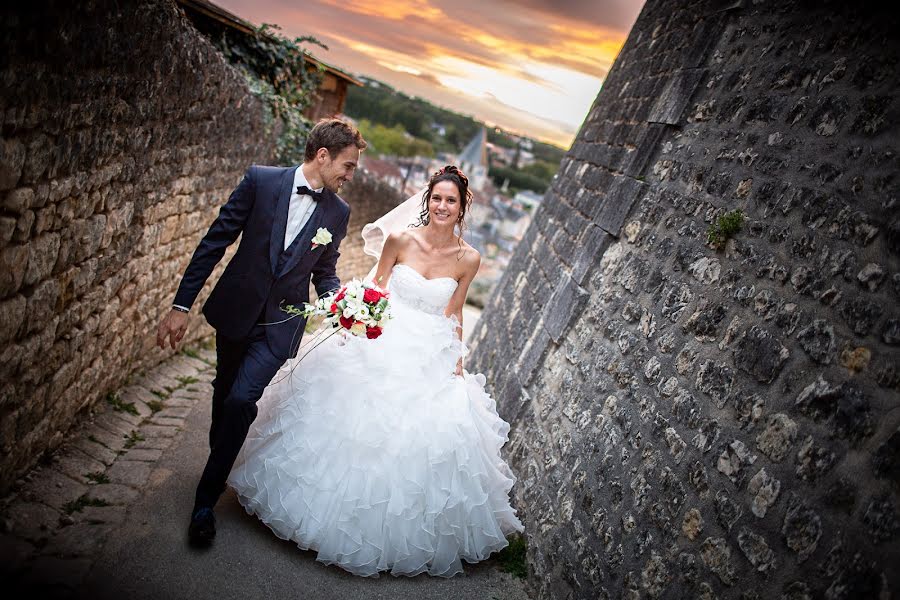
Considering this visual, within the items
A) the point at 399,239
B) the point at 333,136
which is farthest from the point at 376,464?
the point at 333,136

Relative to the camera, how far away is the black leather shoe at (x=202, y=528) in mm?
3080

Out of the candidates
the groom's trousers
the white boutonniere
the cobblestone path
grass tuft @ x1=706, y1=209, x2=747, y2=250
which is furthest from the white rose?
grass tuft @ x1=706, y1=209, x2=747, y2=250

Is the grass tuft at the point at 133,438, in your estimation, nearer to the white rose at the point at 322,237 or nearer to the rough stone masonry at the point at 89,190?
the rough stone masonry at the point at 89,190

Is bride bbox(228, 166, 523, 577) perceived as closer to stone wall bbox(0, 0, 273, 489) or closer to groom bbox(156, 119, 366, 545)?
groom bbox(156, 119, 366, 545)

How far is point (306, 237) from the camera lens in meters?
3.37

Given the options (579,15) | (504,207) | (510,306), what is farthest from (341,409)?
(504,207)

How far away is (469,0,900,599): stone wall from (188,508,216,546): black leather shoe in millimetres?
1906

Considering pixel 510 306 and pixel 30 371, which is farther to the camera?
pixel 510 306

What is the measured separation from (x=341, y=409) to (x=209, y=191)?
3.25 metres

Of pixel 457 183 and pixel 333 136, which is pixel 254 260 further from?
pixel 457 183

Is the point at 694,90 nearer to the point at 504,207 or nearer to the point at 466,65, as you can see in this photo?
the point at 466,65

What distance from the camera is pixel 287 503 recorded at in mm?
→ 3209

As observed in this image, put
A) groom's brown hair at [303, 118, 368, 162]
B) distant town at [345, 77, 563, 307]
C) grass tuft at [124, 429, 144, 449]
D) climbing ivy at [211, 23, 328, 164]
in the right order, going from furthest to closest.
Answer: distant town at [345, 77, 563, 307] → climbing ivy at [211, 23, 328, 164] → grass tuft at [124, 429, 144, 449] → groom's brown hair at [303, 118, 368, 162]

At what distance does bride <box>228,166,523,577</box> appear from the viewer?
321cm
